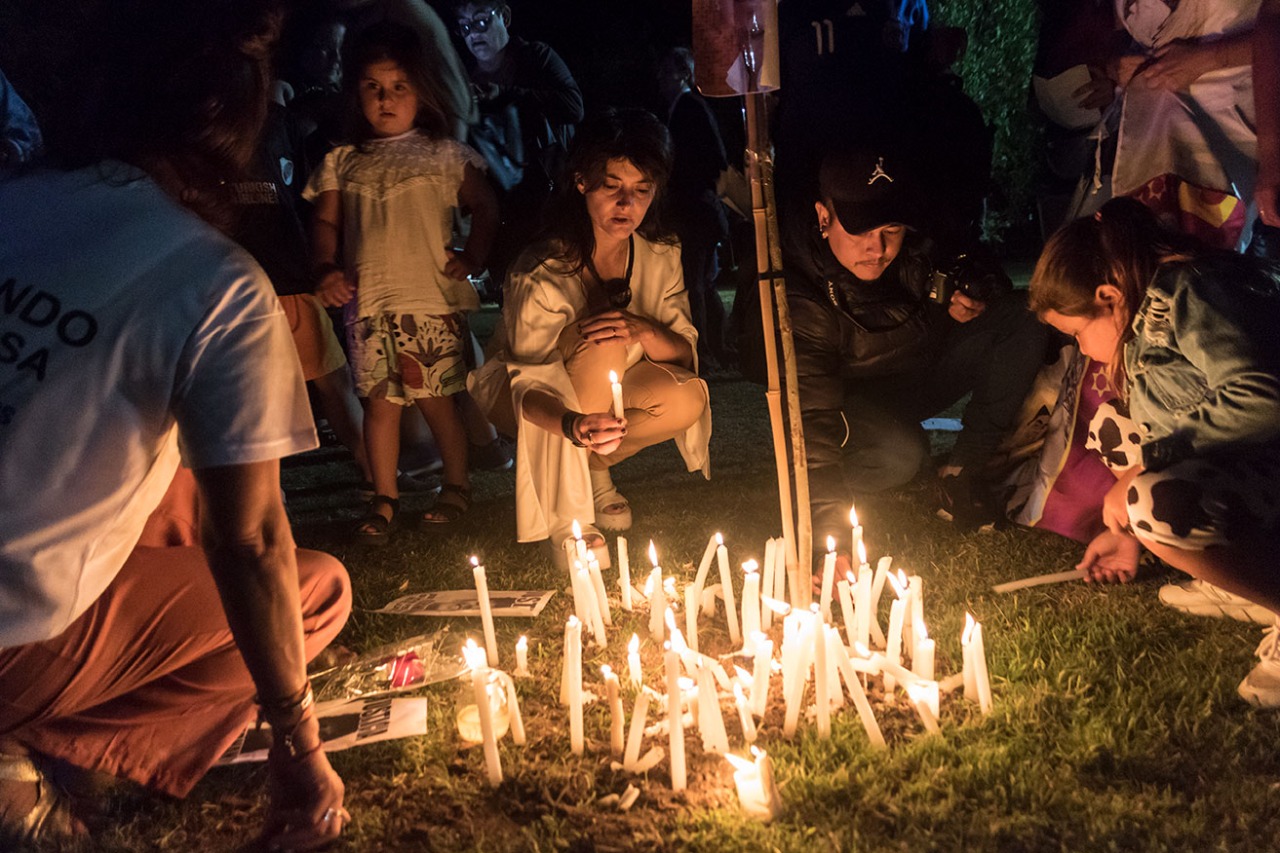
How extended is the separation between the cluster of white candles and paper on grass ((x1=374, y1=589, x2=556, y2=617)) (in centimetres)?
40

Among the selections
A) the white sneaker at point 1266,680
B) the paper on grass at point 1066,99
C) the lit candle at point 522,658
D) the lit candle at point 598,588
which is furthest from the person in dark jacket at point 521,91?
the white sneaker at point 1266,680

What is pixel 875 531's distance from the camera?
4.12m

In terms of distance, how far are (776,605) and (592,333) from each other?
1.31m

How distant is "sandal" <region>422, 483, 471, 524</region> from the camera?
14.9 feet

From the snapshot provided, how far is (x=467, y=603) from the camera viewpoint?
11.9 ft

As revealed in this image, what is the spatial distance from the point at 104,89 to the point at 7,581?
3.16 feet

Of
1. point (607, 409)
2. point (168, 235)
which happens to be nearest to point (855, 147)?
point (607, 409)

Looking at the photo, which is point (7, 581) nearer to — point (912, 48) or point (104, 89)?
point (104, 89)

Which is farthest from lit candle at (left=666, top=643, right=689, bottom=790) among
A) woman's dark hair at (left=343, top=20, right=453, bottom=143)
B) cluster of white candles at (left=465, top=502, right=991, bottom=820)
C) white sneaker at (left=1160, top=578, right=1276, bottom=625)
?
woman's dark hair at (left=343, top=20, right=453, bottom=143)

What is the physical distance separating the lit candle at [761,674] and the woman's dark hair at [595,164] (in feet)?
6.14

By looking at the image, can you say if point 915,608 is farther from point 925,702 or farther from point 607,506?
point 607,506

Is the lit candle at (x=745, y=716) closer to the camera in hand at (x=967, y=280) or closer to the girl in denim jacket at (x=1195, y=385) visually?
the girl in denim jacket at (x=1195, y=385)

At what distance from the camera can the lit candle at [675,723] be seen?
231cm

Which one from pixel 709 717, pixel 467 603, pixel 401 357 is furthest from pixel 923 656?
pixel 401 357
